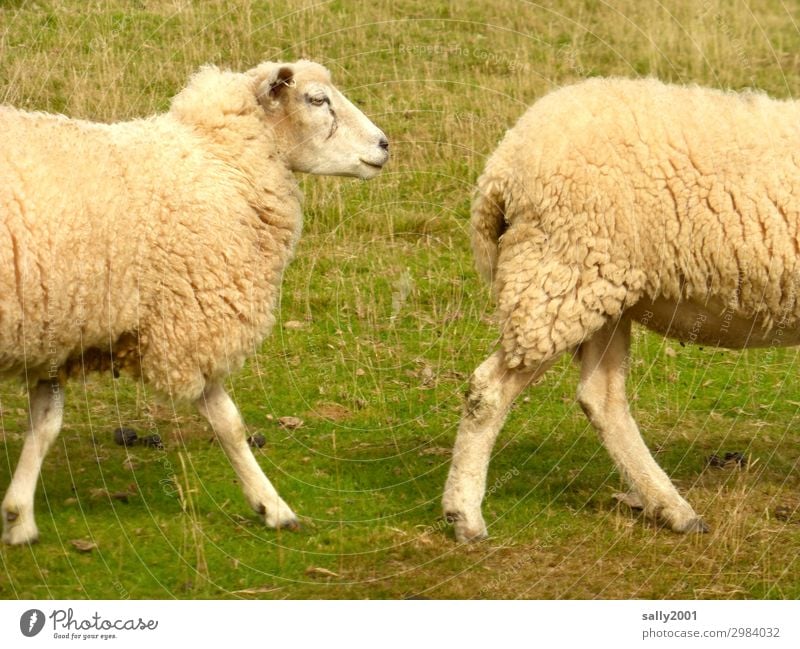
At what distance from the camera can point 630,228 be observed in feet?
18.6

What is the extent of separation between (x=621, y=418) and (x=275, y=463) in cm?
190

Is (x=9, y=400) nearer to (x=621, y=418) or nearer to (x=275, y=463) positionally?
(x=275, y=463)

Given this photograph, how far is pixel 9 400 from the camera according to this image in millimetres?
7367

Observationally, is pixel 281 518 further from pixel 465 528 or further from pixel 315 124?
pixel 315 124

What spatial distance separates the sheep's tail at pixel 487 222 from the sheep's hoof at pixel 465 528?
1.24m

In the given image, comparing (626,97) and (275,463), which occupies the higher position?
(626,97)

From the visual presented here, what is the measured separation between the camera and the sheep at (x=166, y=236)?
527 cm

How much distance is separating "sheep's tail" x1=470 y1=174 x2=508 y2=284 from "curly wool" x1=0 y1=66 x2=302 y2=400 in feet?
2.97

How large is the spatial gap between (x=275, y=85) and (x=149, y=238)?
1.05 metres

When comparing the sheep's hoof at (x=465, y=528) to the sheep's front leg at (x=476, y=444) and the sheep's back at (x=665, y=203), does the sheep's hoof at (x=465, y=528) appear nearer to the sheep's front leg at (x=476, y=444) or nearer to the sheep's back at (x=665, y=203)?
the sheep's front leg at (x=476, y=444)

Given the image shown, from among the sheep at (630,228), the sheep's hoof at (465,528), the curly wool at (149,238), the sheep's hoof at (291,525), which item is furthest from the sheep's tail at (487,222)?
the sheep's hoof at (291,525)

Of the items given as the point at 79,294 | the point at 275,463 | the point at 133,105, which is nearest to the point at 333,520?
the point at 275,463
